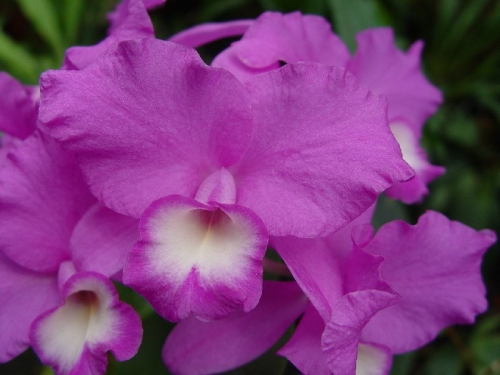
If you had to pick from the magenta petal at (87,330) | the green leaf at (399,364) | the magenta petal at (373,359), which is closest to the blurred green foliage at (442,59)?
the green leaf at (399,364)

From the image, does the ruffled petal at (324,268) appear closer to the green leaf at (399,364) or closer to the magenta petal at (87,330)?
the magenta petal at (87,330)

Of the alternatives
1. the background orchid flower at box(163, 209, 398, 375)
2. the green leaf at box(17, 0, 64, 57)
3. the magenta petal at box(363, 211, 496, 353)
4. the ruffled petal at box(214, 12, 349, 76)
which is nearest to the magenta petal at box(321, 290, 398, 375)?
the background orchid flower at box(163, 209, 398, 375)

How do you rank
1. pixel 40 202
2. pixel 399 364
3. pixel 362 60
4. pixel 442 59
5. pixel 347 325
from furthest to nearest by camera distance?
pixel 442 59, pixel 399 364, pixel 362 60, pixel 40 202, pixel 347 325

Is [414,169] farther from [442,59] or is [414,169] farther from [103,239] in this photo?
[442,59]

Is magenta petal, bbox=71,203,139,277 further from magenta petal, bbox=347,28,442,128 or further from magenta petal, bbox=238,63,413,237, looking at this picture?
magenta petal, bbox=347,28,442,128

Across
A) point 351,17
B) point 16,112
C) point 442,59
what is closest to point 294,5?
point 351,17

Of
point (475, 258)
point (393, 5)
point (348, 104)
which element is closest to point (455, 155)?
point (393, 5)
